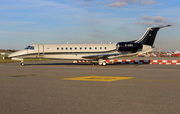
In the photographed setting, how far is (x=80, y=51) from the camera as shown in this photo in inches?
1136

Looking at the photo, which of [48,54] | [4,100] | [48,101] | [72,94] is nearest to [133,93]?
[72,94]

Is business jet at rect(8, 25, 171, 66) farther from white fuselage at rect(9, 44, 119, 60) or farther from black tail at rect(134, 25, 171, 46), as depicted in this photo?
black tail at rect(134, 25, 171, 46)

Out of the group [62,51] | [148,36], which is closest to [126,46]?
[148,36]

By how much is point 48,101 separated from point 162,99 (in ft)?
13.7

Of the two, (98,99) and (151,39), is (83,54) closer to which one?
(151,39)

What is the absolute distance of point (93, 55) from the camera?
28.1 m

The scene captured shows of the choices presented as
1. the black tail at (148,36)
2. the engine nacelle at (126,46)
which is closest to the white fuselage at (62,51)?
the engine nacelle at (126,46)

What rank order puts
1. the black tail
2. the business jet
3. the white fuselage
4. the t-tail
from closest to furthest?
the business jet
the white fuselage
the t-tail
the black tail

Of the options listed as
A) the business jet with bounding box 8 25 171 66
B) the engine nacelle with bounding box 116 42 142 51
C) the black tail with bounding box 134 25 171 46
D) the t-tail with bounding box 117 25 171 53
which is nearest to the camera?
the business jet with bounding box 8 25 171 66

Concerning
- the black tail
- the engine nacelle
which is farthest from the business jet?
the black tail

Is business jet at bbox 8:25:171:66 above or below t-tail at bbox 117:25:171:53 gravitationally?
below

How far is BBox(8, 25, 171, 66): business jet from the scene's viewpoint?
28188 millimetres

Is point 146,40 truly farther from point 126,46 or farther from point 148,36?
point 126,46

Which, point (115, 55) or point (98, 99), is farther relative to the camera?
point (115, 55)
